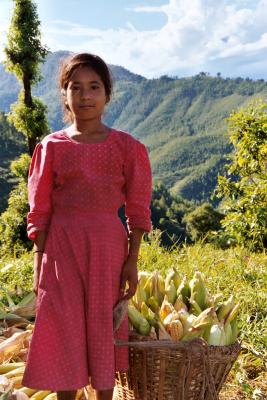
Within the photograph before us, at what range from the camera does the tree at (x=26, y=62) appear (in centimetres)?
1532

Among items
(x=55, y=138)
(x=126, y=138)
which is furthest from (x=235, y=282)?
(x=55, y=138)

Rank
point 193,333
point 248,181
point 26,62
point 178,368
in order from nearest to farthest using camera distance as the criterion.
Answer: point 178,368 → point 193,333 → point 248,181 → point 26,62

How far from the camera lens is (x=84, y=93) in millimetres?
2309

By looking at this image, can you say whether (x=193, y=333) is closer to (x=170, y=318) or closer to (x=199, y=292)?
(x=170, y=318)

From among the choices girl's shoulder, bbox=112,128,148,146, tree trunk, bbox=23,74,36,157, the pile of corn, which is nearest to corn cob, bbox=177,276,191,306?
the pile of corn

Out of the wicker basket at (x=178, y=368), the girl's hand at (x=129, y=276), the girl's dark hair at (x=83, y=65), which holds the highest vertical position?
the girl's dark hair at (x=83, y=65)

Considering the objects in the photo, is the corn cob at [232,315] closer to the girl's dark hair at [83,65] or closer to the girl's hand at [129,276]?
the girl's hand at [129,276]

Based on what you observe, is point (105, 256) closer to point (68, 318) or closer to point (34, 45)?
point (68, 318)

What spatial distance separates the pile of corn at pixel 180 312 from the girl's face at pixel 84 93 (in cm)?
98

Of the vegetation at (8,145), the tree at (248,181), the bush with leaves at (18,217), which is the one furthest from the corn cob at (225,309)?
the vegetation at (8,145)

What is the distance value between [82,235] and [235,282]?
2.75 m

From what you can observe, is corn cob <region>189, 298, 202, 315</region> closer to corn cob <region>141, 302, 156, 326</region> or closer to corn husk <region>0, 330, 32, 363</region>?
corn cob <region>141, 302, 156, 326</region>

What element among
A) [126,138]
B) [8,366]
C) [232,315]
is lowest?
[8,366]

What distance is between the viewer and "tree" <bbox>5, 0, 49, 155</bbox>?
Result: 15.3m
